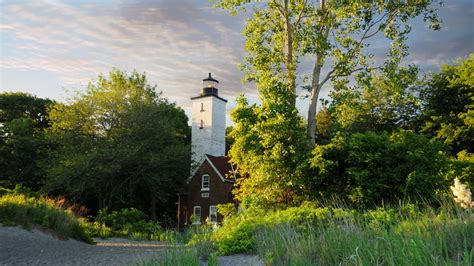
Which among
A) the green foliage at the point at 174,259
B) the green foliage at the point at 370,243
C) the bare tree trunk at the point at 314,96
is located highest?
the bare tree trunk at the point at 314,96

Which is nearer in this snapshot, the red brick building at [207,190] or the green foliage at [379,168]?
the green foliage at [379,168]

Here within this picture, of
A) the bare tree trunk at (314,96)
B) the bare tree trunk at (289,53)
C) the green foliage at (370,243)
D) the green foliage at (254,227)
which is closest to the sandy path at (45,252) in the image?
the green foliage at (254,227)

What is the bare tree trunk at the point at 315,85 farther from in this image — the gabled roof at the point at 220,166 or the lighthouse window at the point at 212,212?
the lighthouse window at the point at 212,212

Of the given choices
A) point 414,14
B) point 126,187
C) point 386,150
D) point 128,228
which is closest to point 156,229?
point 128,228

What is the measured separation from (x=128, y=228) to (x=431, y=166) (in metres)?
15.7

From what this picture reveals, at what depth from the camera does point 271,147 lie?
18016 mm

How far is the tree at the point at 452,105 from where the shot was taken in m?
28.3

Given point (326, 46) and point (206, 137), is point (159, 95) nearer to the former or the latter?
point (206, 137)

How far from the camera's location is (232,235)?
991 centimetres

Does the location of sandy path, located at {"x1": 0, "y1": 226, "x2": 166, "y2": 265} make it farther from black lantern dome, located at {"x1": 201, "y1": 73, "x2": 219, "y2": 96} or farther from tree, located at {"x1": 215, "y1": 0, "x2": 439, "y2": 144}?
black lantern dome, located at {"x1": 201, "y1": 73, "x2": 219, "y2": 96}

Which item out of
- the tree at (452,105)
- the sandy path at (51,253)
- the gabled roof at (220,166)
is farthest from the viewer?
the gabled roof at (220,166)

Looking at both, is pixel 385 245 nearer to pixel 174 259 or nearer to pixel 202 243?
pixel 174 259

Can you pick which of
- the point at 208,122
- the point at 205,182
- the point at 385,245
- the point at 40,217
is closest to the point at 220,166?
the point at 205,182

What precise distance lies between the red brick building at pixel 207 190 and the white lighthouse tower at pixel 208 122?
235cm
